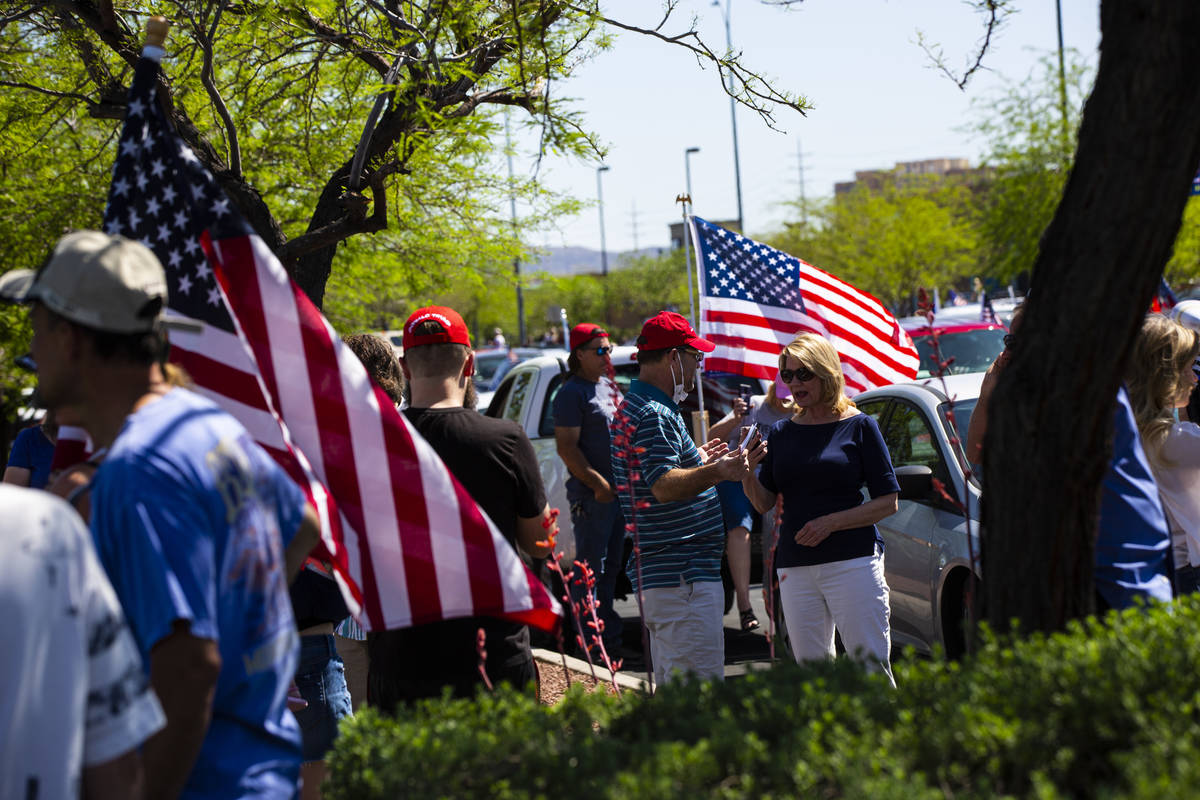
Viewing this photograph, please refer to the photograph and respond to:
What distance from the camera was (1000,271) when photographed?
2867cm

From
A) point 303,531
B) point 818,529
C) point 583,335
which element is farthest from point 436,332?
point 583,335

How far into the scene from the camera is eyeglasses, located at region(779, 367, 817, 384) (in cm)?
539

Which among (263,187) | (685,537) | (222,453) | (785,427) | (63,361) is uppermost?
(263,187)

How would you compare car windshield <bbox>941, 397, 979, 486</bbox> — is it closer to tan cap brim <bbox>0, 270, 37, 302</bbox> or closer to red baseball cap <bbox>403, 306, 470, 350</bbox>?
red baseball cap <bbox>403, 306, 470, 350</bbox>

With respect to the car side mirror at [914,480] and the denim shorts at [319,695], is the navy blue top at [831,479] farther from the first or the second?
the denim shorts at [319,695]

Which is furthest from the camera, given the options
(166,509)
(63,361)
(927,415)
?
(927,415)

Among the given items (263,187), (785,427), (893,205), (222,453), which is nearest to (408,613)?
(222,453)

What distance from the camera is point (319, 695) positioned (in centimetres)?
448

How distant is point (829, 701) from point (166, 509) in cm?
138

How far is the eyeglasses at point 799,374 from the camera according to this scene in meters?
5.39

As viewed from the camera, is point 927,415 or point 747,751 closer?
point 747,751

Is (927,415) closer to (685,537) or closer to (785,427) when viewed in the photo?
(785,427)

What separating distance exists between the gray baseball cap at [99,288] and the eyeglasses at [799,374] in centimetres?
349

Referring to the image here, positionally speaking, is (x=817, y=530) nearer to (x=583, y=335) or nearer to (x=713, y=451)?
(x=713, y=451)
